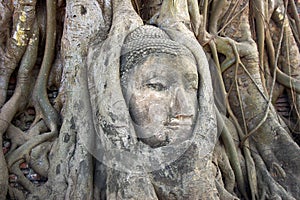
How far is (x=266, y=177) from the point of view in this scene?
2801mm

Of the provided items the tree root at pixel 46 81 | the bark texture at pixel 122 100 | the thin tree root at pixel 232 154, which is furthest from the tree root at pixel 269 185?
the tree root at pixel 46 81

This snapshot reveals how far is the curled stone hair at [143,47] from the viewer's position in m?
2.16

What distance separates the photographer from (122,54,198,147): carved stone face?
2068 mm

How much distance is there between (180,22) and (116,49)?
58 centimetres

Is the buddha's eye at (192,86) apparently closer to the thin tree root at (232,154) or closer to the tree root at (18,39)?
the thin tree root at (232,154)

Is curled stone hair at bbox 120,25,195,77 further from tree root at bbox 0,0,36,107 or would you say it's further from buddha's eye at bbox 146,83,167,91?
tree root at bbox 0,0,36,107

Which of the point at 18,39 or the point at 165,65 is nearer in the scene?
the point at 165,65

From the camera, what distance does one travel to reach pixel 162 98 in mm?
2119

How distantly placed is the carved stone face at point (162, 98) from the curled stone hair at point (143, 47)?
32mm

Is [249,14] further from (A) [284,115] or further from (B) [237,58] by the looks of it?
(A) [284,115]

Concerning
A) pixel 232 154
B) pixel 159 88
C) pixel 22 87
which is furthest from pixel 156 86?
pixel 22 87

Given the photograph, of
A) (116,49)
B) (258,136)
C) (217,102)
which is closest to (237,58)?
(217,102)

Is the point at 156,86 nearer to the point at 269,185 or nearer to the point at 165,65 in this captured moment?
the point at 165,65

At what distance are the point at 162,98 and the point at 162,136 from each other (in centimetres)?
21
